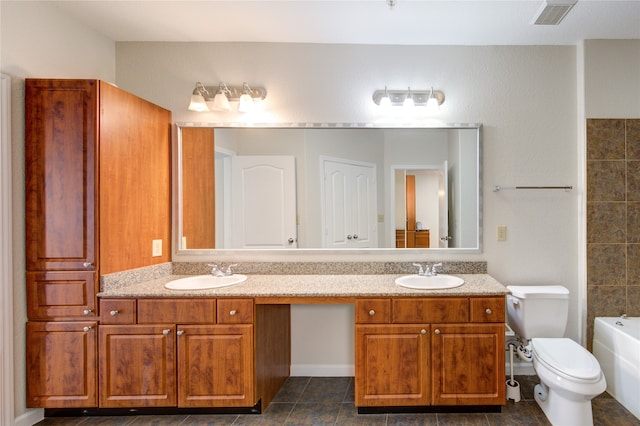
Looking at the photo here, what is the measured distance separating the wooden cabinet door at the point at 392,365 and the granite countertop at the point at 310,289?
208 mm

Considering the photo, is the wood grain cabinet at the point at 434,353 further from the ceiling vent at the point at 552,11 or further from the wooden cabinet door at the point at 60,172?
the wooden cabinet door at the point at 60,172

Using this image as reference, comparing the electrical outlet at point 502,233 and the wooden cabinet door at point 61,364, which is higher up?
the electrical outlet at point 502,233

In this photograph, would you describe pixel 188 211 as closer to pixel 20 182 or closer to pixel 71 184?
pixel 71 184

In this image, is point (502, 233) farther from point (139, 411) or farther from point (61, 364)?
point (61, 364)

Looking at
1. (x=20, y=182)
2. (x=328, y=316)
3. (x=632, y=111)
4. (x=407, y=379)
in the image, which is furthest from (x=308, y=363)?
(x=632, y=111)

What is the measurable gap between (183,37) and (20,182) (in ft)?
4.69

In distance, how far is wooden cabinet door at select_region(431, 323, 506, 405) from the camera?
1937 mm

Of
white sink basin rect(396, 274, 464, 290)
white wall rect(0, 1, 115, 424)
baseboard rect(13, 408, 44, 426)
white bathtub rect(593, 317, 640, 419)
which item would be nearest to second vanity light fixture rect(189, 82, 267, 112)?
white wall rect(0, 1, 115, 424)

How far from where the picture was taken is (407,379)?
6.39 ft

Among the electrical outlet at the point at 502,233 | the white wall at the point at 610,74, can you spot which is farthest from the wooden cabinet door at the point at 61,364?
the white wall at the point at 610,74

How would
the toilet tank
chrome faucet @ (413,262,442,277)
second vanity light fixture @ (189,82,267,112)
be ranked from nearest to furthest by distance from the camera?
the toilet tank < chrome faucet @ (413,262,442,277) < second vanity light fixture @ (189,82,267,112)

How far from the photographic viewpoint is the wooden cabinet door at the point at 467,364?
194 centimetres

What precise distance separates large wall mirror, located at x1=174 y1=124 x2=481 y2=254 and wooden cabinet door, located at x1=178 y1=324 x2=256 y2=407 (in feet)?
2.37

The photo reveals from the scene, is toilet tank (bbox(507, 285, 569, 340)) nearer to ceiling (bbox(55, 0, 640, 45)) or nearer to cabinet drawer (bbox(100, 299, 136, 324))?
ceiling (bbox(55, 0, 640, 45))
